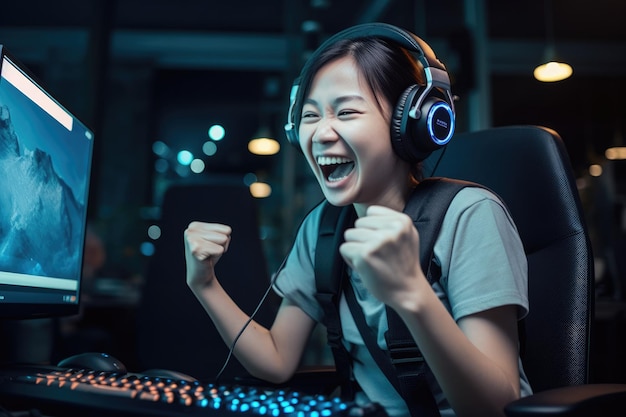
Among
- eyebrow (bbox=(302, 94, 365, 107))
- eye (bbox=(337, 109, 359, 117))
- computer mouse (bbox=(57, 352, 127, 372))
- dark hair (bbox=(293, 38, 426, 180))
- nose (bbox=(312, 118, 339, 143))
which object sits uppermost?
dark hair (bbox=(293, 38, 426, 180))

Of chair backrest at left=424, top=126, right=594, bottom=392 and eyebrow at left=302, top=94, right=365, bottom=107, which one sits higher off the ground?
eyebrow at left=302, top=94, right=365, bottom=107

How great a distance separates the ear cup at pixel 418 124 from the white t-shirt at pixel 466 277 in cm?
10

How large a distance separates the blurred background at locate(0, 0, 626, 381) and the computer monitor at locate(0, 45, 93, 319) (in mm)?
3186

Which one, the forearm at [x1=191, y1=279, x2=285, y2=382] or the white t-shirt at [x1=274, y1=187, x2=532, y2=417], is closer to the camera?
the white t-shirt at [x1=274, y1=187, x2=532, y2=417]

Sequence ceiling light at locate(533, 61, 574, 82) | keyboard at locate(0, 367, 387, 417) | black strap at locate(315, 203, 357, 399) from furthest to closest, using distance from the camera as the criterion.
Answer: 1. ceiling light at locate(533, 61, 574, 82)
2. black strap at locate(315, 203, 357, 399)
3. keyboard at locate(0, 367, 387, 417)

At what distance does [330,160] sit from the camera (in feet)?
3.29

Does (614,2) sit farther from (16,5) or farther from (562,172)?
(16,5)

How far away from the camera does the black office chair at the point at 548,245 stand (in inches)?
40.6

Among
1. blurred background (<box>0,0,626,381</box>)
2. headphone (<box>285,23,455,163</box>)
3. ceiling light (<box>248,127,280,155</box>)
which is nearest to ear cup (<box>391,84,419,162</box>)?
headphone (<box>285,23,455,163</box>)

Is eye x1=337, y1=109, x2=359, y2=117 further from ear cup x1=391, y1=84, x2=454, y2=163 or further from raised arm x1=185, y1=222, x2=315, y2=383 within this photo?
raised arm x1=185, y1=222, x2=315, y2=383

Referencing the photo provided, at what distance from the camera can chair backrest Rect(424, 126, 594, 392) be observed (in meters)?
1.03

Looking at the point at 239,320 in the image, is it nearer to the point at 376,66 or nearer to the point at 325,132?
the point at 325,132

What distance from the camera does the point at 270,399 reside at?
0.64 m

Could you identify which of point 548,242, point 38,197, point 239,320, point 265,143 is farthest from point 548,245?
point 265,143
